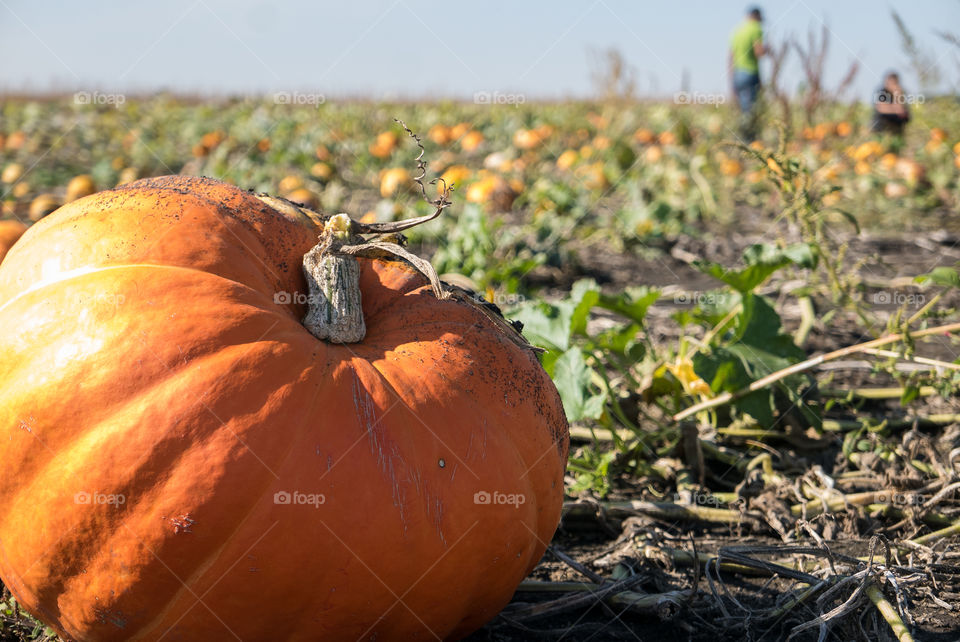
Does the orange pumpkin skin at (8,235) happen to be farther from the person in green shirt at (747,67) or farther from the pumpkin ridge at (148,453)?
the person in green shirt at (747,67)

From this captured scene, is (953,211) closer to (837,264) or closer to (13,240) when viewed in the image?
(837,264)

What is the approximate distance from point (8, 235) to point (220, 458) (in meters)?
1.21

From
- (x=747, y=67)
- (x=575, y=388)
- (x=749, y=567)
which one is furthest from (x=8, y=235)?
(x=747, y=67)

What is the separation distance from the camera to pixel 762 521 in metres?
2.47

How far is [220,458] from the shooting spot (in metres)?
1.50

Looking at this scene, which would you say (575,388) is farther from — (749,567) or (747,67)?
(747,67)

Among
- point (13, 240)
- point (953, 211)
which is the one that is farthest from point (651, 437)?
point (953, 211)

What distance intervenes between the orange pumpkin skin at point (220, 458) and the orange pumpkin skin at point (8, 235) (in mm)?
529

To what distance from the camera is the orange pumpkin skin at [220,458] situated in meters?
1.50

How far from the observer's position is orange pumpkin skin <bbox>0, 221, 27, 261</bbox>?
2227mm

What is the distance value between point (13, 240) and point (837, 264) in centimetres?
264

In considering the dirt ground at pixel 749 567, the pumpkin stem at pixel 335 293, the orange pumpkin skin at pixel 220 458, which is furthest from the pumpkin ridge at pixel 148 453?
the dirt ground at pixel 749 567

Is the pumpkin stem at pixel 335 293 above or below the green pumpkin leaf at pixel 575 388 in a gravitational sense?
above

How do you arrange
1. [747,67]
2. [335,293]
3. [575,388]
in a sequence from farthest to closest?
[747,67] < [575,388] < [335,293]
